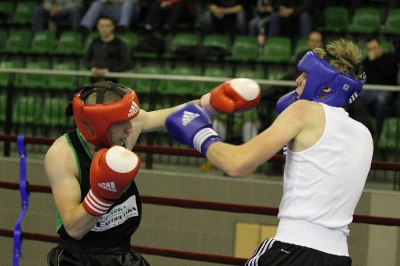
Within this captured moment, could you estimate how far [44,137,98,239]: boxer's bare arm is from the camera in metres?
2.43

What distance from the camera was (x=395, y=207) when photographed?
5266 millimetres

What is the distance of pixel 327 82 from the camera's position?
234 centimetres

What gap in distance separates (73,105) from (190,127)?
564 mm

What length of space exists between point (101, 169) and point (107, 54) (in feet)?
15.0

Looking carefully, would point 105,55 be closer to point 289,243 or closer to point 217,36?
point 217,36

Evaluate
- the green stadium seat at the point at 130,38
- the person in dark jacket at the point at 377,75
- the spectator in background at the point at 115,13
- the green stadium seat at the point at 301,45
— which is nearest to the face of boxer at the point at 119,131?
the person in dark jacket at the point at 377,75

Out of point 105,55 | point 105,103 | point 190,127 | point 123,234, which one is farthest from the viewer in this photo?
point 105,55

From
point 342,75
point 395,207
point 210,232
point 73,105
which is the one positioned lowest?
point 210,232

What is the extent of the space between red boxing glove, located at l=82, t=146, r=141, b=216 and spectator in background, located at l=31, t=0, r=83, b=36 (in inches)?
272

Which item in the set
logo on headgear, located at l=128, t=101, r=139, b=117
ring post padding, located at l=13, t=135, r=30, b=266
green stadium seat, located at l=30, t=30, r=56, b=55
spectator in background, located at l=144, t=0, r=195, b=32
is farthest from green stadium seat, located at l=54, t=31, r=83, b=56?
logo on headgear, located at l=128, t=101, r=139, b=117

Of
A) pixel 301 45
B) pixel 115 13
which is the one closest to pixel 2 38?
pixel 115 13

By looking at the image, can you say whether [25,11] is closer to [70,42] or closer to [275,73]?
[70,42]

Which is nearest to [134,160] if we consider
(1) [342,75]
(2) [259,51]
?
(1) [342,75]

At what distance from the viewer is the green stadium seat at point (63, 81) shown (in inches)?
297
